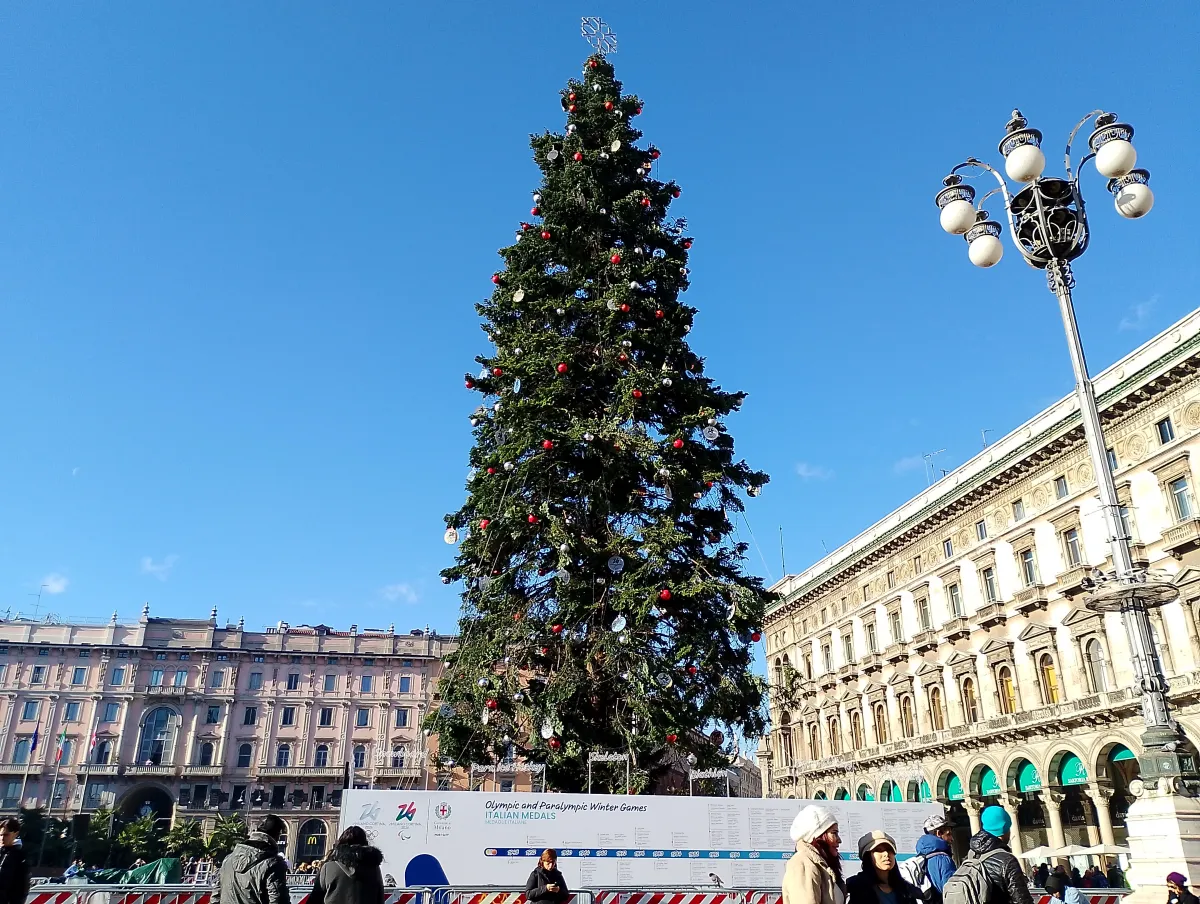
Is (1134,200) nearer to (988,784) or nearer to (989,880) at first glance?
(989,880)

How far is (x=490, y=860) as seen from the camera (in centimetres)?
995

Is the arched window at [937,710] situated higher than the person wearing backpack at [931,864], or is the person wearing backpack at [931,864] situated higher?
the arched window at [937,710]

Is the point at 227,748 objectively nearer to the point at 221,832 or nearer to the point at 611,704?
the point at 221,832

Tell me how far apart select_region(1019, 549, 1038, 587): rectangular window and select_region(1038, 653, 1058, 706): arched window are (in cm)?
292

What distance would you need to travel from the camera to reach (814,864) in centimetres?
430

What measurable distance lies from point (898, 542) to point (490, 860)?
36.3 meters

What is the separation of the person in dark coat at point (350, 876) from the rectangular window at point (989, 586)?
1353 inches

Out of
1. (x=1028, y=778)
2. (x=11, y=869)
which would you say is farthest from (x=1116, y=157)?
(x=1028, y=778)

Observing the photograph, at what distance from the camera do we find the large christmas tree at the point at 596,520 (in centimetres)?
1184

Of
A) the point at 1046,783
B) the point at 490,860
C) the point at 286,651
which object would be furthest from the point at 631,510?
the point at 286,651

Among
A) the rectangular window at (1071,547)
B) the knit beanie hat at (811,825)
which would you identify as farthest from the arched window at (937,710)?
the knit beanie hat at (811,825)

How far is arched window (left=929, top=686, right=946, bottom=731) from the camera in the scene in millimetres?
37969

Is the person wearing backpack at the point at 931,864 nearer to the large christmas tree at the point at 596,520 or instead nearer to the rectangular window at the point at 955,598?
the large christmas tree at the point at 596,520

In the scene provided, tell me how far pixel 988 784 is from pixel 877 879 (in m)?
35.7
